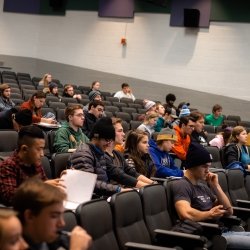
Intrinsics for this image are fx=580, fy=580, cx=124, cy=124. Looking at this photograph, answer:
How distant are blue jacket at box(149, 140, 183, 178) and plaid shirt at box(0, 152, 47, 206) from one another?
2535 mm

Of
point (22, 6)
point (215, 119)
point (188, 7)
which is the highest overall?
point (188, 7)

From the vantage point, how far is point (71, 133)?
240 inches

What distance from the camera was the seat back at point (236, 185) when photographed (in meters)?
5.94

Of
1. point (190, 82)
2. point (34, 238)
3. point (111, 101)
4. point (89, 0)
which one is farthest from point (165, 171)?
point (89, 0)

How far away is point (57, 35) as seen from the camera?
1769 centimetres

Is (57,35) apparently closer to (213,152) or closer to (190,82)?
(190,82)

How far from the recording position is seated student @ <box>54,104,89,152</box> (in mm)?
5980

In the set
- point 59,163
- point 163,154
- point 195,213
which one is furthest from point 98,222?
point 163,154

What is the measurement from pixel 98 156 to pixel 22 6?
46.6 feet

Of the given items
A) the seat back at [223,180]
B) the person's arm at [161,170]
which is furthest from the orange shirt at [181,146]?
the seat back at [223,180]

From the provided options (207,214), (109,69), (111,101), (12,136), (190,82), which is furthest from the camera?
(109,69)

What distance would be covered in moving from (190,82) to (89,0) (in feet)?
14.4

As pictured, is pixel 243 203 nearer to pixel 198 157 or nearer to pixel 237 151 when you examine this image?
pixel 198 157

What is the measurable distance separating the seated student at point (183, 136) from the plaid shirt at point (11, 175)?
12.5ft
